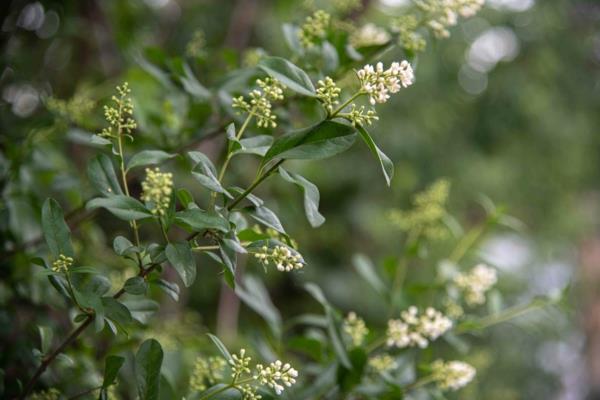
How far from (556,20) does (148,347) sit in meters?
2.86

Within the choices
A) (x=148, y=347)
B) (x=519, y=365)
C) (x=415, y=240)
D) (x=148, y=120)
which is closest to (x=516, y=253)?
(x=519, y=365)

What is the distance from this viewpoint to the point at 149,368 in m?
0.64

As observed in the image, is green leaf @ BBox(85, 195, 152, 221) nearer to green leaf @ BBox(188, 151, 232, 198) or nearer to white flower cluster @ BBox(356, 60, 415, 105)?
green leaf @ BBox(188, 151, 232, 198)

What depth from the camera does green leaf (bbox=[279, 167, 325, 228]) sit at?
58 cm

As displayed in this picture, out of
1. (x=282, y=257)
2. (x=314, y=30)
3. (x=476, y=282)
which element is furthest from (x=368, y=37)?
(x=282, y=257)

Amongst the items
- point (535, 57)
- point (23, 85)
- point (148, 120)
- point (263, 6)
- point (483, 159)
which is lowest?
point (483, 159)

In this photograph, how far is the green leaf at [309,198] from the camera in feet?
1.92

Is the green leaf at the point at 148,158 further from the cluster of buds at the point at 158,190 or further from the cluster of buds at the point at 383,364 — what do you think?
the cluster of buds at the point at 383,364

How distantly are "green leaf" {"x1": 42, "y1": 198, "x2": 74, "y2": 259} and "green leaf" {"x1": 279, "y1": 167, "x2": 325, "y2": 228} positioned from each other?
0.22m

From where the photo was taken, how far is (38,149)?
100 cm

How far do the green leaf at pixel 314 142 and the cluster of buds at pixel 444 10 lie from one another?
0.33 m

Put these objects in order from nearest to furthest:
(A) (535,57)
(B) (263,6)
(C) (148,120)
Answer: (C) (148,120)
(B) (263,6)
(A) (535,57)

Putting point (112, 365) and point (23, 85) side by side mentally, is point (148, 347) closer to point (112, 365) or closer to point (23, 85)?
point (112, 365)

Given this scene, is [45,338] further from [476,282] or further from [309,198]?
[476,282]
